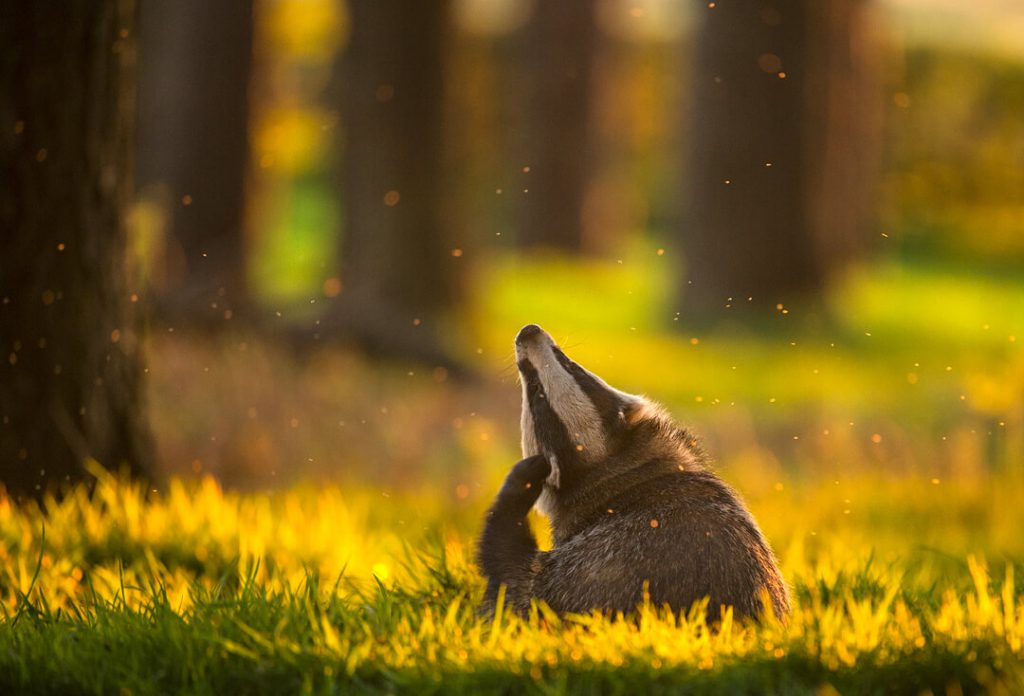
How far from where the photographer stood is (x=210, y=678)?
3.65 meters

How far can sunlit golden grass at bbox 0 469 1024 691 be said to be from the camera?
355 centimetres

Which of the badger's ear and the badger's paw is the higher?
the badger's ear

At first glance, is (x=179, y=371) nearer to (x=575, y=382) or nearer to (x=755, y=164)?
(x=575, y=382)

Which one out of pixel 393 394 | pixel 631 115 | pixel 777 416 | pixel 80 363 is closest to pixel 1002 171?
pixel 631 115

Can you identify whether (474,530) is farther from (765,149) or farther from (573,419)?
(765,149)

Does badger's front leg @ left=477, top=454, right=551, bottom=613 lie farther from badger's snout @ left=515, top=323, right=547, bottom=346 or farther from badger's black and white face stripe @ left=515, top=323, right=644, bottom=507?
badger's snout @ left=515, top=323, right=547, bottom=346

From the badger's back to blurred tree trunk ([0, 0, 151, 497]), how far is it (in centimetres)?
276

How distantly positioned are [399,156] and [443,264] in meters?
1.23

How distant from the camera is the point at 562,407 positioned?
398cm

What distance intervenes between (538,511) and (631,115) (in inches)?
1004

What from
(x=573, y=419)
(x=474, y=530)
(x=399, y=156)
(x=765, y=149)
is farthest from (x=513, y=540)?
(x=765, y=149)

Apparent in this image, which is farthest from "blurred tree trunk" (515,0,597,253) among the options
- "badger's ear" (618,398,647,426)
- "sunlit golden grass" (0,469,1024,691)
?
"badger's ear" (618,398,647,426)

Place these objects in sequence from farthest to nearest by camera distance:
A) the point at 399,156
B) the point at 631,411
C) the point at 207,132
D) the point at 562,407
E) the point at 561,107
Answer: the point at 561,107 → the point at 207,132 → the point at 399,156 → the point at 631,411 → the point at 562,407

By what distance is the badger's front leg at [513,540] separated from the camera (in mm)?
4008
